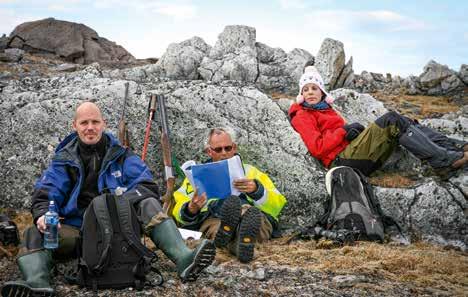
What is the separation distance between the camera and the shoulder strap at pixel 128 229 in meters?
5.30

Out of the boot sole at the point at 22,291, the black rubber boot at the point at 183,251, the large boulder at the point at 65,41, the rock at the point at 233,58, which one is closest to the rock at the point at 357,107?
the black rubber boot at the point at 183,251

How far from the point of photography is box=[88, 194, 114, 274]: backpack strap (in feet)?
17.1

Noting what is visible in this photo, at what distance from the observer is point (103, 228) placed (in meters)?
5.28

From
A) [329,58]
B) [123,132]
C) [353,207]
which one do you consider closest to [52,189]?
[123,132]

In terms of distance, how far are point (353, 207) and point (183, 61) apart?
1613 centimetres

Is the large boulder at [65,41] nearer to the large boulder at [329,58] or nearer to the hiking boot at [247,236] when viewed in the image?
the large boulder at [329,58]

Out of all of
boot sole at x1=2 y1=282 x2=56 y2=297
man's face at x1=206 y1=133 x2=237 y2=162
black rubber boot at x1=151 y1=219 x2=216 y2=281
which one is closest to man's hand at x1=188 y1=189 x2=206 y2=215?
man's face at x1=206 y1=133 x2=237 y2=162

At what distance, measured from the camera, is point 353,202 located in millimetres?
8188

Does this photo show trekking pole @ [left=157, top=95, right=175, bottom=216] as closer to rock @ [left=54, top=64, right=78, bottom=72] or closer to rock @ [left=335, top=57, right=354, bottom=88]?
rock @ [left=335, top=57, right=354, bottom=88]

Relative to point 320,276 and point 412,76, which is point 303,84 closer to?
point 320,276

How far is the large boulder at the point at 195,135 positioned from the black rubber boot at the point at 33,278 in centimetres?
325

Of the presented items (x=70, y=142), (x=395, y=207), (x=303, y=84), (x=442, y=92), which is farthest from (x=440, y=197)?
(x=442, y=92)

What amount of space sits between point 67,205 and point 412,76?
3072 cm

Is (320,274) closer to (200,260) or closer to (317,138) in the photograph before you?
(200,260)
